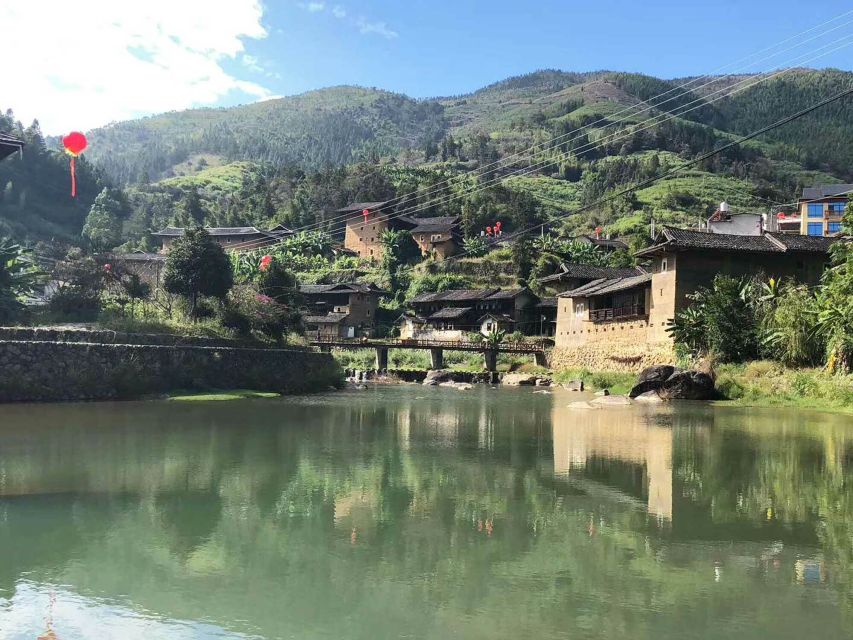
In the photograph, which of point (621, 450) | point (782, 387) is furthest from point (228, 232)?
point (621, 450)

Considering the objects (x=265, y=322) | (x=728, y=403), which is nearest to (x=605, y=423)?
(x=728, y=403)

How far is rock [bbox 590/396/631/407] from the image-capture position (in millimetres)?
30797

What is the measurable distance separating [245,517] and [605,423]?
622 inches

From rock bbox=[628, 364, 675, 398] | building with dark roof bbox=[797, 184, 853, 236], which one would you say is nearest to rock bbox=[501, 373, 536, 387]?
rock bbox=[628, 364, 675, 398]

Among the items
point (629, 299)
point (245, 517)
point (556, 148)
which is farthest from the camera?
point (556, 148)

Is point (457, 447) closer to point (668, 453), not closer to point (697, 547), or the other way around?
point (668, 453)

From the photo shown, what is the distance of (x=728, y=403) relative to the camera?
3016cm

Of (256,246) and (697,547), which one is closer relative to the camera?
(697,547)

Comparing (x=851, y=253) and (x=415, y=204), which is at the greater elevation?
(x=415, y=204)

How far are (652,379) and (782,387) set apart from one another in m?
5.79

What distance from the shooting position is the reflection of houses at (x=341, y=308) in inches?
2827

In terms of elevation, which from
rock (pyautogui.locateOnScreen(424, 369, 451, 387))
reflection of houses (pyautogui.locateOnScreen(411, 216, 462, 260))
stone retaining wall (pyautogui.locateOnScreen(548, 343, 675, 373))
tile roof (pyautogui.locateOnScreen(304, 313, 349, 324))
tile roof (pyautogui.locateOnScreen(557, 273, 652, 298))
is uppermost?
reflection of houses (pyautogui.locateOnScreen(411, 216, 462, 260))

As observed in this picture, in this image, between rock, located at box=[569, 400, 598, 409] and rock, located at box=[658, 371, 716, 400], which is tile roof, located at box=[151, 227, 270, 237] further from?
rock, located at box=[658, 371, 716, 400]

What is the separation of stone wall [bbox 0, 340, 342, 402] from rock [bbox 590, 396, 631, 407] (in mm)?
15346
